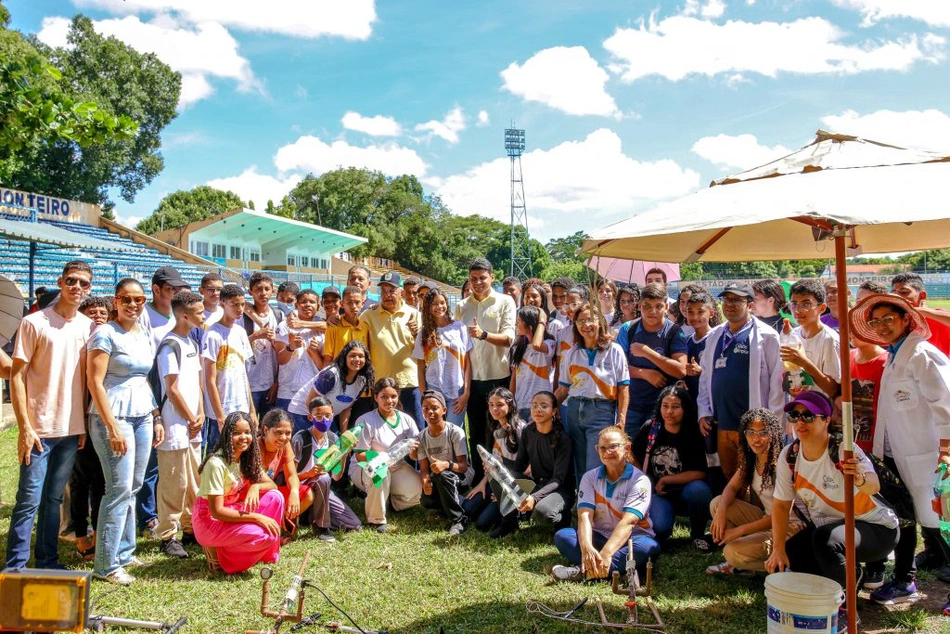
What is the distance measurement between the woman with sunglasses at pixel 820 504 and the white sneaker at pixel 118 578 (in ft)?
12.9

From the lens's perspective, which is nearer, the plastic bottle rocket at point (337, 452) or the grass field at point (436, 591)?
the grass field at point (436, 591)

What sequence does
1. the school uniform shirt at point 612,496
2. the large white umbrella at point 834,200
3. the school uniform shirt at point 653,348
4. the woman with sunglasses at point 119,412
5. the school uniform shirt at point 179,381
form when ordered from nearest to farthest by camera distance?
the large white umbrella at point 834,200 → the woman with sunglasses at point 119,412 → the school uniform shirt at point 612,496 → the school uniform shirt at point 179,381 → the school uniform shirt at point 653,348

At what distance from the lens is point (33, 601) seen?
2203 millimetres

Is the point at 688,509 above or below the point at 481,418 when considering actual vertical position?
below

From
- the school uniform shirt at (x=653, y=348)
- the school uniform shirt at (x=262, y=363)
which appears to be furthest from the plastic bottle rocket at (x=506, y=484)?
the school uniform shirt at (x=262, y=363)

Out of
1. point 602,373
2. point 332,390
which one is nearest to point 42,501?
point 332,390

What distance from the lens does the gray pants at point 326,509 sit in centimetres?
525

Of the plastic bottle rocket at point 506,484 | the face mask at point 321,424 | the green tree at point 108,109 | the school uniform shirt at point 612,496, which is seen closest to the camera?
the school uniform shirt at point 612,496

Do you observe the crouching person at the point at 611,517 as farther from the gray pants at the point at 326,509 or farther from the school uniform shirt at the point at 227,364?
the school uniform shirt at the point at 227,364

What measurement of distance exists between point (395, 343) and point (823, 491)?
12.3 feet

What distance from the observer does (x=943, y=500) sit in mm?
3422

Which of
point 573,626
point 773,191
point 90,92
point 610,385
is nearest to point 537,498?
point 610,385

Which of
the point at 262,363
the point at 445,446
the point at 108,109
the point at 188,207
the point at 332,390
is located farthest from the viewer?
the point at 188,207

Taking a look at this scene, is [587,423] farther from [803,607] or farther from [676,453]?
[803,607]
